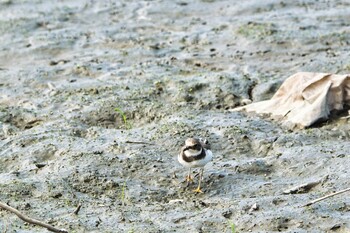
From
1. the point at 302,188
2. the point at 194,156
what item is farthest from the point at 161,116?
the point at 302,188

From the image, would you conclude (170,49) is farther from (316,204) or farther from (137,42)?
(316,204)

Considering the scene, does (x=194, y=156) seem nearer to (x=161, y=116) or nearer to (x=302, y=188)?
(x=302, y=188)

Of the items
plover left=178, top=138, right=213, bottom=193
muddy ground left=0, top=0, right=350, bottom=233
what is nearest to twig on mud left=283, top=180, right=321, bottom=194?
muddy ground left=0, top=0, right=350, bottom=233

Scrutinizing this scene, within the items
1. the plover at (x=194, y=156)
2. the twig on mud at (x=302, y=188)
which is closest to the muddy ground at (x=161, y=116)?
the twig on mud at (x=302, y=188)

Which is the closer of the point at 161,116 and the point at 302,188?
the point at 302,188

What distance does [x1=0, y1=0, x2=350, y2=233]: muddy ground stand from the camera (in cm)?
616

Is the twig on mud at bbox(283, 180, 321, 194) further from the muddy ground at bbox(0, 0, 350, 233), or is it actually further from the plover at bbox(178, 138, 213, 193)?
the plover at bbox(178, 138, 213, 193)

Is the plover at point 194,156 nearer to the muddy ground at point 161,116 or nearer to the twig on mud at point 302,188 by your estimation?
the muddy ground at point 161,116

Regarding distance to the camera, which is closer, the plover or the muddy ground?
the muddy ground

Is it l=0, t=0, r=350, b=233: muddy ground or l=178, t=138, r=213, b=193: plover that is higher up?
l=178, t=138, r=213, b=193: plover

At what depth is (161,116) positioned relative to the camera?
8203 mm

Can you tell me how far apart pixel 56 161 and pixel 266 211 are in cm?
196

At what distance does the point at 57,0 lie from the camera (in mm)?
12906

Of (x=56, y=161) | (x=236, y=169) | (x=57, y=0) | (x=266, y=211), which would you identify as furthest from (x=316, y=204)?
(x=57, y=0)
